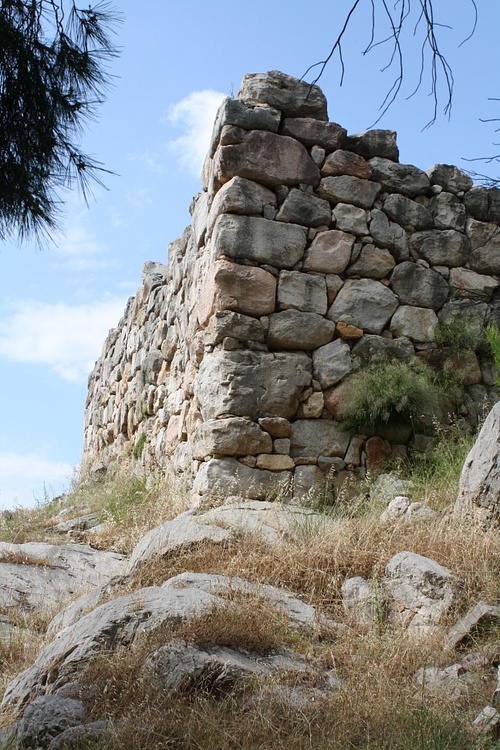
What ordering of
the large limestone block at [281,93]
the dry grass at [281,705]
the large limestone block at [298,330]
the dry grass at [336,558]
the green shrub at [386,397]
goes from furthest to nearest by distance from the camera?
the large limestone block at [281,93] → the large limestone block at [298,330] → the green shrub at [386,397] → the dry grass at [336,558] → the dry grass at [281,705]

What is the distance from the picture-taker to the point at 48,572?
5.62 metres

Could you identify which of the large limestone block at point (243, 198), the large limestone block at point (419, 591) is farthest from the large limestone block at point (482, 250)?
the large limestone block at point (419, 591)

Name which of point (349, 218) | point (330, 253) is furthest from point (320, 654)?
point (349, 218)

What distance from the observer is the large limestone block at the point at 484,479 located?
4.52 meters

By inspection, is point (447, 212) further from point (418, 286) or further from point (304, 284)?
point (304, 284)

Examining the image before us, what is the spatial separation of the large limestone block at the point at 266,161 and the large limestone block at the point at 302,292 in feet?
2.73

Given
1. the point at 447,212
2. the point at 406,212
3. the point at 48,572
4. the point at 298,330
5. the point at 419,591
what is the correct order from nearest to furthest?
1. the point at 419,591
2. the point at 48,572
3. the point at 298,330
4. the point at 406,212
5. the point at 447,212

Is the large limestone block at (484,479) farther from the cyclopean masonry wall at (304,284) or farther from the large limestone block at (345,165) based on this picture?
the large limestone block at (345,165)

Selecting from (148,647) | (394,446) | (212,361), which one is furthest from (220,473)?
(148,647)

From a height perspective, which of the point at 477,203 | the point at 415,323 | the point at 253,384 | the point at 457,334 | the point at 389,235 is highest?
the point at 477,203

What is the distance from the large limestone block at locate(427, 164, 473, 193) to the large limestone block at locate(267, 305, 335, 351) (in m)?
1.88

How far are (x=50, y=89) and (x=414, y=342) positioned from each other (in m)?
3.93

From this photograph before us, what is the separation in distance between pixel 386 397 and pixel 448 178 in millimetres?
2407

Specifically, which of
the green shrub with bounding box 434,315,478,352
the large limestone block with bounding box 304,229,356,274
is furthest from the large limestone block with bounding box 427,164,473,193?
the green shrub with bounding box 434,315,478,352
